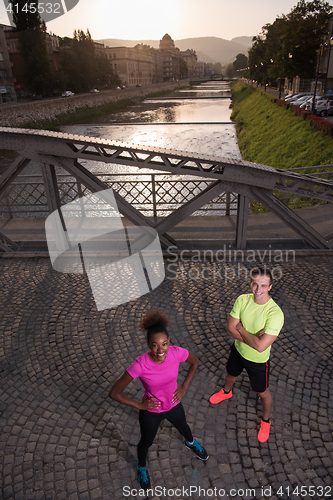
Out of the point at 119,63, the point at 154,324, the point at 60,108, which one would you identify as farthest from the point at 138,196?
the point at 119,63

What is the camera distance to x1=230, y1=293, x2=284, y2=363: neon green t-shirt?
3104 millimetres

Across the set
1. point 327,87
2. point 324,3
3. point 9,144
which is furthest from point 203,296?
point 327,87

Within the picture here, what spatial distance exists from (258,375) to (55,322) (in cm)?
336

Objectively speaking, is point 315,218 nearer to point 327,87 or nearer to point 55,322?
point 55,322

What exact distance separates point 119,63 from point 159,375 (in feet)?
391

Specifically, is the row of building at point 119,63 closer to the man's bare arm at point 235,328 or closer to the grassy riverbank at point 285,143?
the grassy riverbank at point 285,143

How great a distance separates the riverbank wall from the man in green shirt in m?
36.3

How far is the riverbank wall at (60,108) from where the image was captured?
35.1 metres

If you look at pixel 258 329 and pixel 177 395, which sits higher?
pixel 258 329

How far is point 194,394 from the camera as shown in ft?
13.4

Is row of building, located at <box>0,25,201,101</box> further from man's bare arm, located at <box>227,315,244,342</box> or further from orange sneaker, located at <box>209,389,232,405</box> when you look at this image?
man's bare arm, located at <box>227,315,244,342</box>

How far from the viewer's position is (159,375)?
108 inches

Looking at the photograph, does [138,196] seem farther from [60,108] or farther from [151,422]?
[60,108]

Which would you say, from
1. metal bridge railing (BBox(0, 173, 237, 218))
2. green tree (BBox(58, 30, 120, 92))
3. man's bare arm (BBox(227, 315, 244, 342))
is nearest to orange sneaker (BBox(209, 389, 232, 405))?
man's bare arm (BBox(227, 315, 244, 342))
